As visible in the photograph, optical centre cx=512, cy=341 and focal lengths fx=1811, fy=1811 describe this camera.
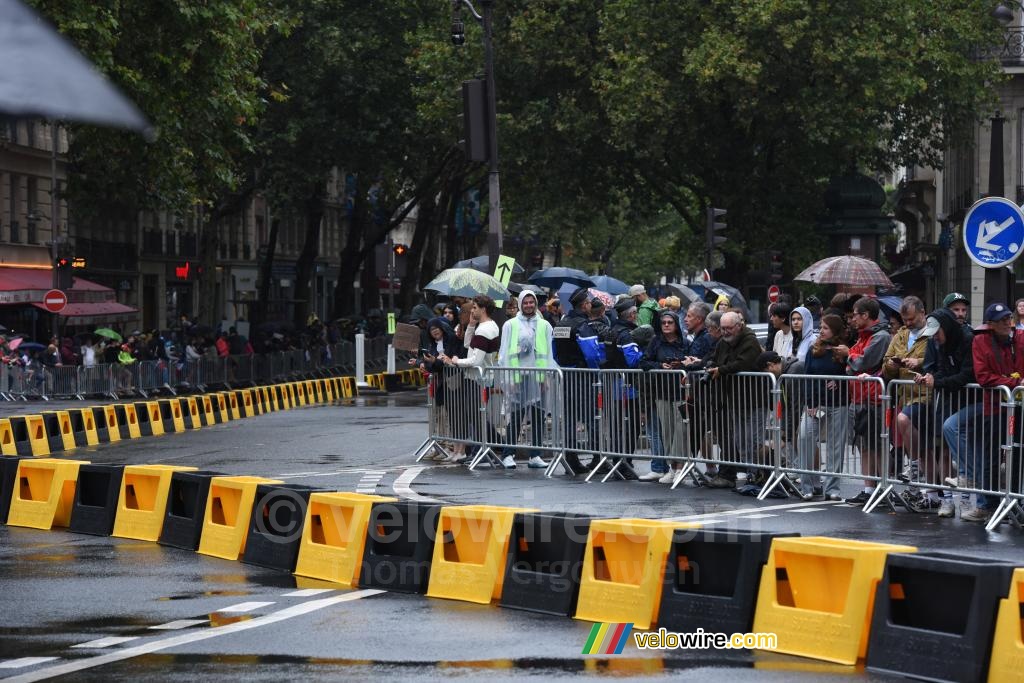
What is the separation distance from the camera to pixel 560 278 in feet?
114

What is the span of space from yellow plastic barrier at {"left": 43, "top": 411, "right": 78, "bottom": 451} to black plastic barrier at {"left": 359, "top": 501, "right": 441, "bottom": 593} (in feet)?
47.7

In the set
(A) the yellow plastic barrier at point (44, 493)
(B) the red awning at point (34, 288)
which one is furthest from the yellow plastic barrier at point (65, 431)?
(B) the red awning at point (34, 288)

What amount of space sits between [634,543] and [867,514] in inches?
197

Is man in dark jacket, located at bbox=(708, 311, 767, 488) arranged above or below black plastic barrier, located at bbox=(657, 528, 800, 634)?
above

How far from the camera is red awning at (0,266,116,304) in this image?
152ft

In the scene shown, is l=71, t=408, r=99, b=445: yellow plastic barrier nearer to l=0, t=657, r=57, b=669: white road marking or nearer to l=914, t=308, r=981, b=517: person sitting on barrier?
l=914, t=308, r=981, b=517: person sitting on barrier

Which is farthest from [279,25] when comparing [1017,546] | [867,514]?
[1017,546]

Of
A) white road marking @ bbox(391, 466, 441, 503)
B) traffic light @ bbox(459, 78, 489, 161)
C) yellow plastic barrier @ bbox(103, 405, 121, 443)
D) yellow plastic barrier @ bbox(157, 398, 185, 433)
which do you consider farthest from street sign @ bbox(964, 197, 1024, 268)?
yellow plastic barrier @ bbox(157, 398, 185, 433)

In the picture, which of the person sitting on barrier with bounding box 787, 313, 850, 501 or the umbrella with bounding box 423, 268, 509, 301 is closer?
the person sitting on barrier with bounding box 787, 313, 850, 501

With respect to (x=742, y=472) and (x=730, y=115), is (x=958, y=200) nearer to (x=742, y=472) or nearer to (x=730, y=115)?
(x=730, y=115)

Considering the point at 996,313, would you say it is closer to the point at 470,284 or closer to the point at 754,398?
the point at 754,398

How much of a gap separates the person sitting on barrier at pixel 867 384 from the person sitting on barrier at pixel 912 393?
19 cm

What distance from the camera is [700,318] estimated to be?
1625cm

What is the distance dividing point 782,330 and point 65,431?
11.6 m
